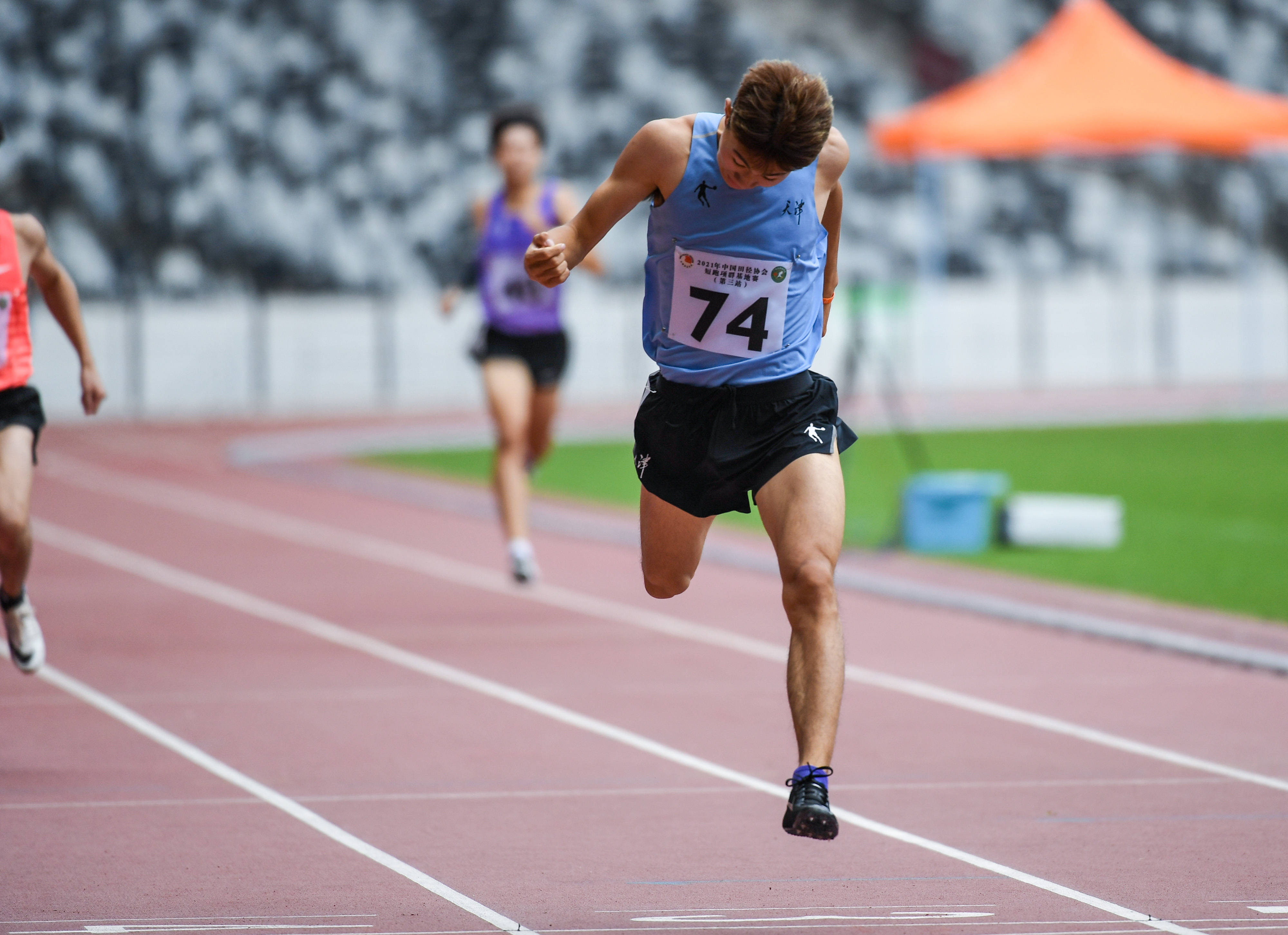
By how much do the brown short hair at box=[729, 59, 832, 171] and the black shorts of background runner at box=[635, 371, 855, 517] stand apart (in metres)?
0.75

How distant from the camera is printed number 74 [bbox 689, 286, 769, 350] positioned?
5.44m

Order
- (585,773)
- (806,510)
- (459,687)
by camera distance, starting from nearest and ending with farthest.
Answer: (806,510)
(585,773)
(459,687)

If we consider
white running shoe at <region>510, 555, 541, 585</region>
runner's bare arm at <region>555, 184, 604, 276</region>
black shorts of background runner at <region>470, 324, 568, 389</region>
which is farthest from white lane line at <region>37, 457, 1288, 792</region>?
runner's bare arm at <region>555, 184, 604, 276</region>

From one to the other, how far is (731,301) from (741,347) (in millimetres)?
130

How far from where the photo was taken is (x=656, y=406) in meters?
5.66

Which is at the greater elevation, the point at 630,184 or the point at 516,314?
the point at 630,184

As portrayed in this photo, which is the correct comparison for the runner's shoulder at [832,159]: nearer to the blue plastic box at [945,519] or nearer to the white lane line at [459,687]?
the white lane line at [459,687]

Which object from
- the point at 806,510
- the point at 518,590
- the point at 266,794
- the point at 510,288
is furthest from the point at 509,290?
the point at 806,510

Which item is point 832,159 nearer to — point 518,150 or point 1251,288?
point 518,150

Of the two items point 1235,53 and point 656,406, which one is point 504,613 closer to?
point 656,406

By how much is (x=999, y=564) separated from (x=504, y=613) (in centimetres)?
340

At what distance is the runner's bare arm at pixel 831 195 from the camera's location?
5477mm

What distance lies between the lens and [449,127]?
33156 millimetres

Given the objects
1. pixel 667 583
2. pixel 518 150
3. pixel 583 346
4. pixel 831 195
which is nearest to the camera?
pixel 831 195
